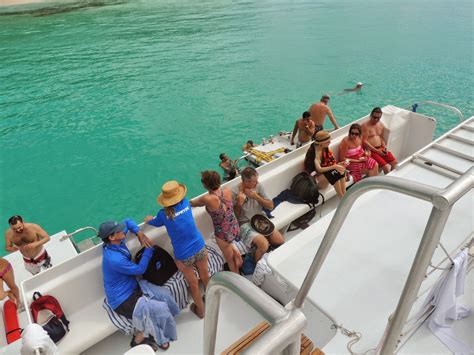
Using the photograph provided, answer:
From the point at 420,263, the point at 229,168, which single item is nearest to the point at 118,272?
the point at 420,263

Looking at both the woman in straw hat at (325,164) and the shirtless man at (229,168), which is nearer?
the woman in straw hat at (325,164)

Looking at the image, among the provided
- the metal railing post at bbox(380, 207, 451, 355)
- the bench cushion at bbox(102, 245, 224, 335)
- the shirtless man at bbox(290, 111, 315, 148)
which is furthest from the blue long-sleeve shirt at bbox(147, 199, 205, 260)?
the shirtless man at bbox(290, 111, 315, 148)

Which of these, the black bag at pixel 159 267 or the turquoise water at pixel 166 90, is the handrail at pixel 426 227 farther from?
the turquoise water at pixel 166 90

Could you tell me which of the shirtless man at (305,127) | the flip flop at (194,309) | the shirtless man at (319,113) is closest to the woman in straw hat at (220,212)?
the flip flop at (194,309)

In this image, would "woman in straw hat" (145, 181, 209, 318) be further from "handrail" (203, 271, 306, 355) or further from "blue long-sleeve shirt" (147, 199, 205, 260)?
"handrail" (203, 271, 306, 355)

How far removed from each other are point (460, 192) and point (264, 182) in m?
3.65

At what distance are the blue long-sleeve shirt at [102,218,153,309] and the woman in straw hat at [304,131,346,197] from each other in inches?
109

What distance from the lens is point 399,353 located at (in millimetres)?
2100

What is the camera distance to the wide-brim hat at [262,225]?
407cm

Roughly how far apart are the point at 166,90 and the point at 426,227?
14.6m

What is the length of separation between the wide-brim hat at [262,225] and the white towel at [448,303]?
207cm

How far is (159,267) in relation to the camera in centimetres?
355

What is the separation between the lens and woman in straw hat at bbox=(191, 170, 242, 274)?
11.8 ft

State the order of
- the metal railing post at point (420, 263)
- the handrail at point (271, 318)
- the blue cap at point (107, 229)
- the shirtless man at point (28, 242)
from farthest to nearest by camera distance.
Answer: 1. the shirtless man at point (28, 242)
2. the blue cap at point (107, 229)
3. the metal railing post at point (420, 263)
4. the handrail at point (271, 318)
